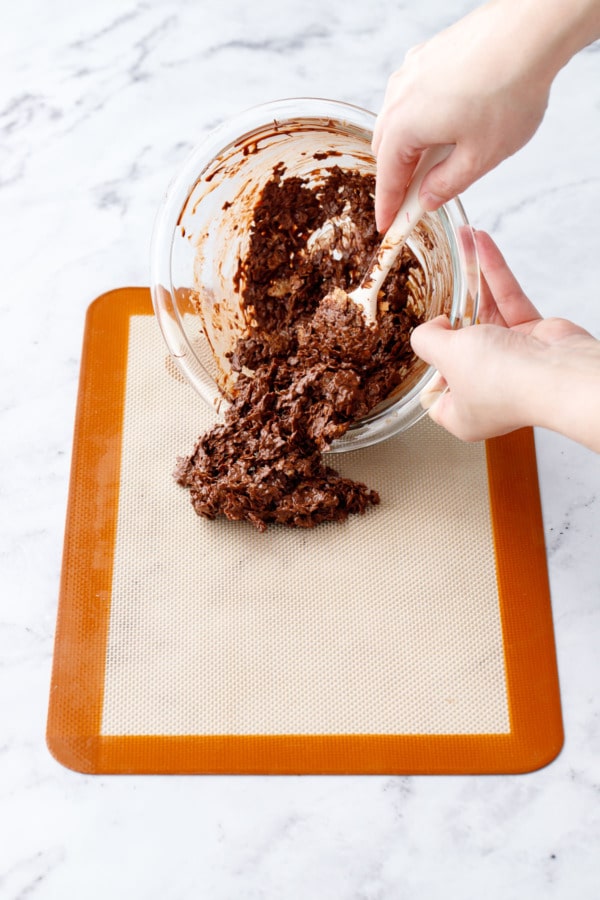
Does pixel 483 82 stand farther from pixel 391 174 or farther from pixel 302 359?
pixel 302 359

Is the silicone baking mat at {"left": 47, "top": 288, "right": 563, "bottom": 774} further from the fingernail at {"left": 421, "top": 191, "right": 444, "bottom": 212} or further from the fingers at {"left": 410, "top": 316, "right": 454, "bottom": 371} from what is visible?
the fingernail at {"left": 421, "top": 191, "right": 444, "bottom": 212}

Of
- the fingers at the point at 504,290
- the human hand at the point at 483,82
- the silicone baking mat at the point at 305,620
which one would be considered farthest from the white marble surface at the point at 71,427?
the human hand at the point at 483,82

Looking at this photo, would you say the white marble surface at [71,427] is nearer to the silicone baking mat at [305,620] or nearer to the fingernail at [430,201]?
the silicone baking mat at [305,620]

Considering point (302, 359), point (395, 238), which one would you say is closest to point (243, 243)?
point (302, 359)

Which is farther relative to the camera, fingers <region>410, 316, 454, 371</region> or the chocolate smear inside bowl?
the chocolate smear inside bowl

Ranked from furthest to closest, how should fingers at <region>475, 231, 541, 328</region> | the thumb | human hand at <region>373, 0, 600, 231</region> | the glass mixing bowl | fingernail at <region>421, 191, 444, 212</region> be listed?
fingers at <region>475, 231, 541, 328</region> < the glass mixing bowl < fingernail at <region>421, 191, 444, 212</region> < the thumb < human hand at <region>373, 0, 600, 231</region>

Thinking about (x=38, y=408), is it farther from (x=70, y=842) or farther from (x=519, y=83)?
(x=519, y=83)

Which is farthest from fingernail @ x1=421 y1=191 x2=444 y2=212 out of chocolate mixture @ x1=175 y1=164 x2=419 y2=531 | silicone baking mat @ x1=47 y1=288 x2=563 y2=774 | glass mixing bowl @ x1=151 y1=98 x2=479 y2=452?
silicone baking mat @ x1=47 y1=288 x2=563 y2=774
